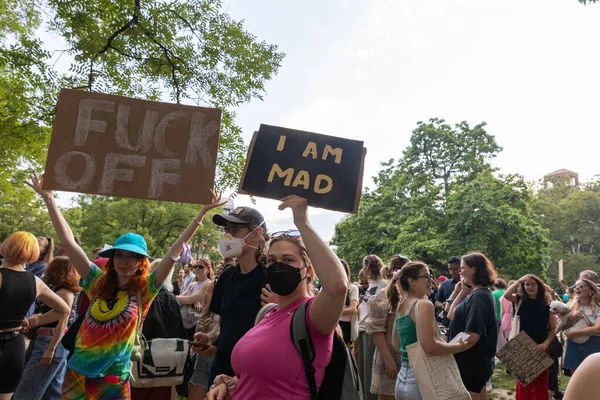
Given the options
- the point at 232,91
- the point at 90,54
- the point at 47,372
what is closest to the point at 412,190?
the point at 232,91

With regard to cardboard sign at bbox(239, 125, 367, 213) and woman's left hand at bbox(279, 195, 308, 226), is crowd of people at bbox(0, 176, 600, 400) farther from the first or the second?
cardboard sign at bbox(239, 125, 367, 213)

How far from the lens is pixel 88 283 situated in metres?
3.56

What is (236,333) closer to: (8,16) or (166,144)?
(166,144)

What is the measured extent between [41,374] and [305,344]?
4.04 metres

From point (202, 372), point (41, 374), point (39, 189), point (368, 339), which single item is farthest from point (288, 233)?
point (368, 339)

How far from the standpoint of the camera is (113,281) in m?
3.48

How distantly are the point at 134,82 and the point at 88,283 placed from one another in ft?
25.9

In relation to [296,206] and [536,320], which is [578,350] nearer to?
[536,320]

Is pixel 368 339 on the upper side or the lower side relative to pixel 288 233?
lower

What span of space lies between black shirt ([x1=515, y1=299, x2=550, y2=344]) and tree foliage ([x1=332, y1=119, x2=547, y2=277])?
20.7 meters

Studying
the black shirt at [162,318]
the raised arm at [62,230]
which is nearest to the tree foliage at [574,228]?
the black shirt at [162,318]

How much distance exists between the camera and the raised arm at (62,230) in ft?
11.2

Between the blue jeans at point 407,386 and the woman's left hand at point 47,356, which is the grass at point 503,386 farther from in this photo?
the blue jeans at point 407,386

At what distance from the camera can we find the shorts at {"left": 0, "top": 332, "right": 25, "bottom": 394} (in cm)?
421
